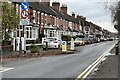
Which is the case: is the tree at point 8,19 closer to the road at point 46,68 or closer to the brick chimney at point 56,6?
the road at point 46,68

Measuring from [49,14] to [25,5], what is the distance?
39.5 metres

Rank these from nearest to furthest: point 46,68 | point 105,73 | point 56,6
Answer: point 105,73
point 46,68
point 56,6

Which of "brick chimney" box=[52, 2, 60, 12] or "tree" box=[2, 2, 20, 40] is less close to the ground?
"brick chimney" box=[52, 2, 60, 12]

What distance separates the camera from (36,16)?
57.7 m

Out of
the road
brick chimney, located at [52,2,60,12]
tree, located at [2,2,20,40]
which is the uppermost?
brick chimney, located at [52,2,60,12]

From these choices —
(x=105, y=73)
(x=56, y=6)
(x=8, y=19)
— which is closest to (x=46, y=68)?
(x=105, y=73)

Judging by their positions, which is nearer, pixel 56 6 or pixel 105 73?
pixel 105 73

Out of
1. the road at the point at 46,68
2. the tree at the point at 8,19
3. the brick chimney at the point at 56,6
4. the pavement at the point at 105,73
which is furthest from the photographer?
the brick chimney at the point at 56,6

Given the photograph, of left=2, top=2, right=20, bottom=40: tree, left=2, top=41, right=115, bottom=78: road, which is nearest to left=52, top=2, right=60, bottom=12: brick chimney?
left=2, top=2, right=20, bottom=40: tree

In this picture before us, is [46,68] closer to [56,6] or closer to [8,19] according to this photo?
[8,19]

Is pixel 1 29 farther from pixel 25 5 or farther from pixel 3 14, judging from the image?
pixel 25 5

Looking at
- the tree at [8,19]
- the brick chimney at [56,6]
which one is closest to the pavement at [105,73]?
the tree at [8,19]

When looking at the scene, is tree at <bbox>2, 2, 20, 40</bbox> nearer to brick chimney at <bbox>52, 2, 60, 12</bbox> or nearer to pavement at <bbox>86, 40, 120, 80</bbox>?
pavement at <bbox>86, 40, 120, 80</bbox>

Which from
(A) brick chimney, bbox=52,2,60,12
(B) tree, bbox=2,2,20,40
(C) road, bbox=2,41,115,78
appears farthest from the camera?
(A) brick chimney, bbox=52,2,60,12
